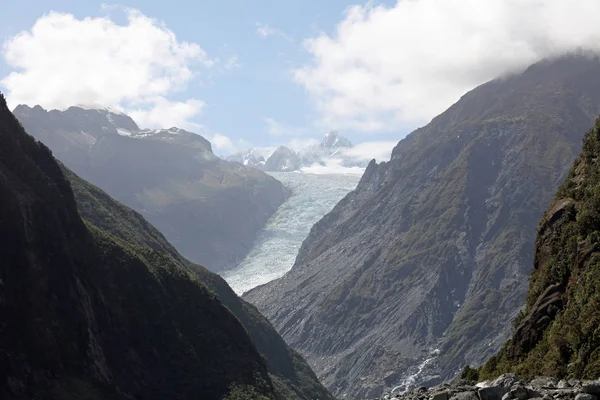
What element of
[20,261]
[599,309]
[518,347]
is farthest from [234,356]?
[599,309]

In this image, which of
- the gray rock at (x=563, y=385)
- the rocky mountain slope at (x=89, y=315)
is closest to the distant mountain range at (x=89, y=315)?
the rocky mountain slope at (x=89, y=315)

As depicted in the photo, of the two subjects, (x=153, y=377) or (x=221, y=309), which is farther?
(x=221, y=309)

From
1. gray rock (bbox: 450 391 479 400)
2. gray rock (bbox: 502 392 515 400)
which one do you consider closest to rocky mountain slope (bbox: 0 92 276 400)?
gray rock (bbox: 450 391 479 400)

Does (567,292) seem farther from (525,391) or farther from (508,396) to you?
(508,396)

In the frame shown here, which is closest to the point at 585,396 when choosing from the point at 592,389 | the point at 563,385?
the point at 592,389

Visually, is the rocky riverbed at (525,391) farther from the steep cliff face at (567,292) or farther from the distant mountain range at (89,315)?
the distant mountain range at (89,315)

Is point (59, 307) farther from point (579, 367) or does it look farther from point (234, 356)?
point (579, 367)
